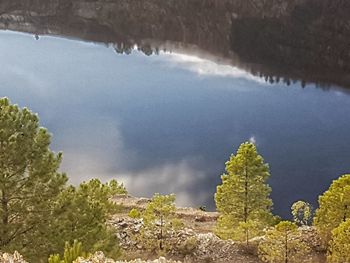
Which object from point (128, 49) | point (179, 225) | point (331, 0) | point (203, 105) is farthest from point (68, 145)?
point (331, 0)

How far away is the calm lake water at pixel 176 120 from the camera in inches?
2751

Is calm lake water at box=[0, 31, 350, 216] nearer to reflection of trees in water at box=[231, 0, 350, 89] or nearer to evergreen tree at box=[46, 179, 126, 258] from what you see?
reflection of trees in water at box=[231, 0, 350, 89]

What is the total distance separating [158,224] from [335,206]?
38.8 feet

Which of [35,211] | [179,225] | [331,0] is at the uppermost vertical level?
[331,0]

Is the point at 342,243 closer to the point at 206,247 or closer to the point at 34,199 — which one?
the point at 206,247

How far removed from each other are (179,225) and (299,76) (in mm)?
80208

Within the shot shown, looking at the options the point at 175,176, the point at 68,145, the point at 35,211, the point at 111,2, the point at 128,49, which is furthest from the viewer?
the point at 111,2

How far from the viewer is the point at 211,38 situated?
143 metres

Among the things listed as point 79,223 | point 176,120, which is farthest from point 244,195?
point 176,120

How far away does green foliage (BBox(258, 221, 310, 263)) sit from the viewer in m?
33.4

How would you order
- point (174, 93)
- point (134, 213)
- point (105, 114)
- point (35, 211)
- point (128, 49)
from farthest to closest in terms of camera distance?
point (128, 49) → point (174, 93) → point (105, 114) → point (134, 213) → point (35, 211)

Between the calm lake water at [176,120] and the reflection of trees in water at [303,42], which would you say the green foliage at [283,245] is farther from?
the reflection of trees in water at [303,42]

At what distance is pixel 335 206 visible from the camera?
35000 millimetres

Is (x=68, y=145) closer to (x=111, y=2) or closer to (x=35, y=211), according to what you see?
(x=35, y=211)
